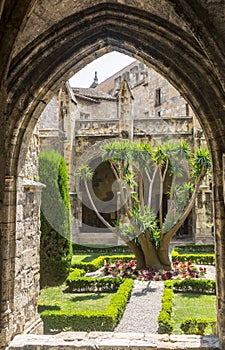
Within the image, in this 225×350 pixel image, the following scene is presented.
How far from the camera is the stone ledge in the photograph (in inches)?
133

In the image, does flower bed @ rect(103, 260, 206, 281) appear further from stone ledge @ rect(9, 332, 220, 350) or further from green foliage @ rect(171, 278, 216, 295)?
stone ledge @ rect(9, 332, 220, 350)

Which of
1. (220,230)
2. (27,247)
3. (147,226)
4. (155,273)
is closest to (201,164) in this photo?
(147,226)

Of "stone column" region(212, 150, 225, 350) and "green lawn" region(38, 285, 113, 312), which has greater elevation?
"stone column" region(212, 150, 225, 350)

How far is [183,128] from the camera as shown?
14633 mm

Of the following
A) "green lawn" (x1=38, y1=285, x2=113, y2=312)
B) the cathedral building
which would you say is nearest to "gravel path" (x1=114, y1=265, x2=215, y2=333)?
"green lawn" (x1=38, y1=285, x2=113, y2=312)

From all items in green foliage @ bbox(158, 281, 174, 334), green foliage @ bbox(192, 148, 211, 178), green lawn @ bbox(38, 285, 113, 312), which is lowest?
green lawn @ bbox(38, 285, 113, 312)

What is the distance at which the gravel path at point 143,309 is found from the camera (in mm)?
5492

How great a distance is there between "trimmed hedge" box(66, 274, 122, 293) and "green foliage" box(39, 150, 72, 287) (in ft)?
1.16

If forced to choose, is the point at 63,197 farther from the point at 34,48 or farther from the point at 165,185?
the point at 165,185

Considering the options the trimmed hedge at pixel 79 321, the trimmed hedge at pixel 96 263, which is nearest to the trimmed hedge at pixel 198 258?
the trimmed hedge at pixel 96 263

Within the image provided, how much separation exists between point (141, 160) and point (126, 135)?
4.82 meters

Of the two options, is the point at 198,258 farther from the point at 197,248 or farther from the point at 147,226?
the point at 147,226

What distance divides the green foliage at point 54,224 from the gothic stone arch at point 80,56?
14.5ft

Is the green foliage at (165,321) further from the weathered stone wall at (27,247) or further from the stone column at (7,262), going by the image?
the stone column at (7,262)
